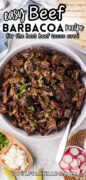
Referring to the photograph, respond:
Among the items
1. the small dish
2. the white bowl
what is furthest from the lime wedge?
the white bowl

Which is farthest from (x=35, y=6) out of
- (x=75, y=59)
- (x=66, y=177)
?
(x=66, y=177)

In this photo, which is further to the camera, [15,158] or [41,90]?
[15,158]

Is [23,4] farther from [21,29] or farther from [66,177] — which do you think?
Answer: [66,177]

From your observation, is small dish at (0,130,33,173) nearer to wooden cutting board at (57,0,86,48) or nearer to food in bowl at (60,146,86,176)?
food in bowl at (60,146,86,176)

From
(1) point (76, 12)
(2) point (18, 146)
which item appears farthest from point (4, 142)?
(1) point (76, 12)

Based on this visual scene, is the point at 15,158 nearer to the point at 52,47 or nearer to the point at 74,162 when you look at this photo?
the point at 74,162

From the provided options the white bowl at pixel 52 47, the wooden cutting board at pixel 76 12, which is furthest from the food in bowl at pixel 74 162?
the wooden cutting board at pixel 76 12
